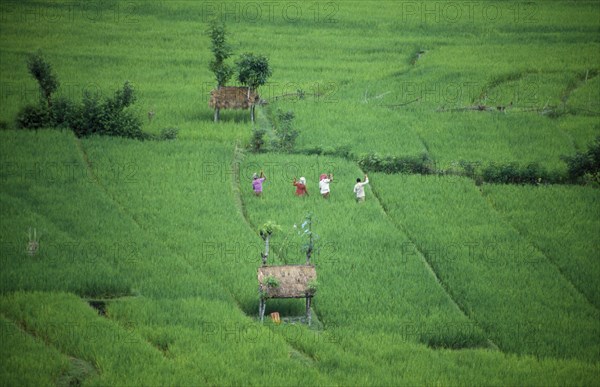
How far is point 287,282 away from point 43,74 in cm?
1180

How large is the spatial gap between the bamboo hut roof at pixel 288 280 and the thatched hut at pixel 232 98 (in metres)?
10.5

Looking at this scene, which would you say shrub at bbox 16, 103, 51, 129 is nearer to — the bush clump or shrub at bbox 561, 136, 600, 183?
the bush clump

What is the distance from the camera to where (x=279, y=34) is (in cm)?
4156

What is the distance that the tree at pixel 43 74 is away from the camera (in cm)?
2975

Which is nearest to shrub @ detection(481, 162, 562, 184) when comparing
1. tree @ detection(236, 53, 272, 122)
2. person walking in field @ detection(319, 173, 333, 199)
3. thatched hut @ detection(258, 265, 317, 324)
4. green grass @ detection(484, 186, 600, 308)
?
green grass @ detection(484, 186, 600, 308)

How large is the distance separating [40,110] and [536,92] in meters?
15.4

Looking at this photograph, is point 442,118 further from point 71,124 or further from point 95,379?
point 95,379

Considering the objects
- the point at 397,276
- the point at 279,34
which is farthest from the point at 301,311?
the point at 279,34

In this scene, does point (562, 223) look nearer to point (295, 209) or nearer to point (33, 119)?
point (295, 209)

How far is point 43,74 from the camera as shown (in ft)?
97.7

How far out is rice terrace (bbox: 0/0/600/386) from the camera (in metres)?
19.8

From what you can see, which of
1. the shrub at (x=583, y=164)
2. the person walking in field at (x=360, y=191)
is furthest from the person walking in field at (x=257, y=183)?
the shrub at (x=583, y=164)

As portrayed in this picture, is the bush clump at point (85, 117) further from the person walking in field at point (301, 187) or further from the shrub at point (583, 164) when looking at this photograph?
the shrub at point (583, 164)

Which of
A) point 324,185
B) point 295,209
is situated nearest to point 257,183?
point 295,209
